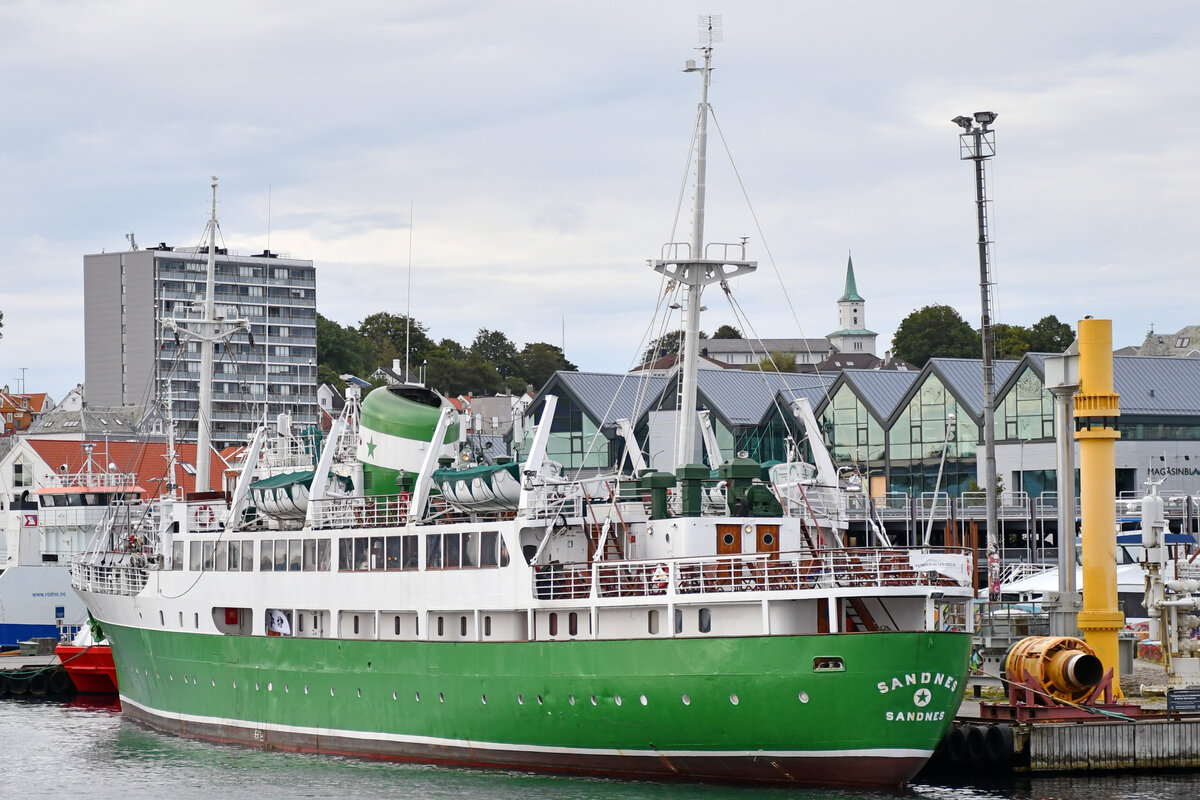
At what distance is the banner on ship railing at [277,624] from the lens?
143 ft

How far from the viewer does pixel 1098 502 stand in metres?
38.9

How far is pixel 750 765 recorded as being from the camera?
33.5 metres

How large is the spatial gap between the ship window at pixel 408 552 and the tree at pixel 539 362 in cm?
12378

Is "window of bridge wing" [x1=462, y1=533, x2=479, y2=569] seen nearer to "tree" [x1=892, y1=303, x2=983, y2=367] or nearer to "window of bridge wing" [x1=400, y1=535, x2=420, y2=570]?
"window of bridge wing" [x1=400, y1=535, x2=420, y2=570]

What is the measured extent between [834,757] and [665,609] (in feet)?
15.3

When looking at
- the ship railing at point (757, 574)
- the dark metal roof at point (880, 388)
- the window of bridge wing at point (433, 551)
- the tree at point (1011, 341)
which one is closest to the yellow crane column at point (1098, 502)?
the ship railing at point (757, 574)

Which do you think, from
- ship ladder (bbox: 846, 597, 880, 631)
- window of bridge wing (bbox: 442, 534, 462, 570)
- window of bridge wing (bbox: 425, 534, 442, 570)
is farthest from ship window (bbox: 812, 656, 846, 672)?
window of bridge wing (bbox: 425, 534, 442, 570)

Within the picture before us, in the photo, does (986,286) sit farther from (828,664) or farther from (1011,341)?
(1011,341)

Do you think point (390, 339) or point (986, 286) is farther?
point (390, 339)

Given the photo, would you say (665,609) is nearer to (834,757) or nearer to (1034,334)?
(834,757)

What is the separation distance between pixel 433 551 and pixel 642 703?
294 inches

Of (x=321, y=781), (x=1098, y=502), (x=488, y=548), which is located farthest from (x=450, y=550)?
(x=1098, y=502)

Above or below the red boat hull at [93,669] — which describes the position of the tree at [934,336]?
above

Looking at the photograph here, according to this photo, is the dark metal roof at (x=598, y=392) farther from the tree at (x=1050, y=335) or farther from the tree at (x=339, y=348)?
the tree at (x=339, y=348)
